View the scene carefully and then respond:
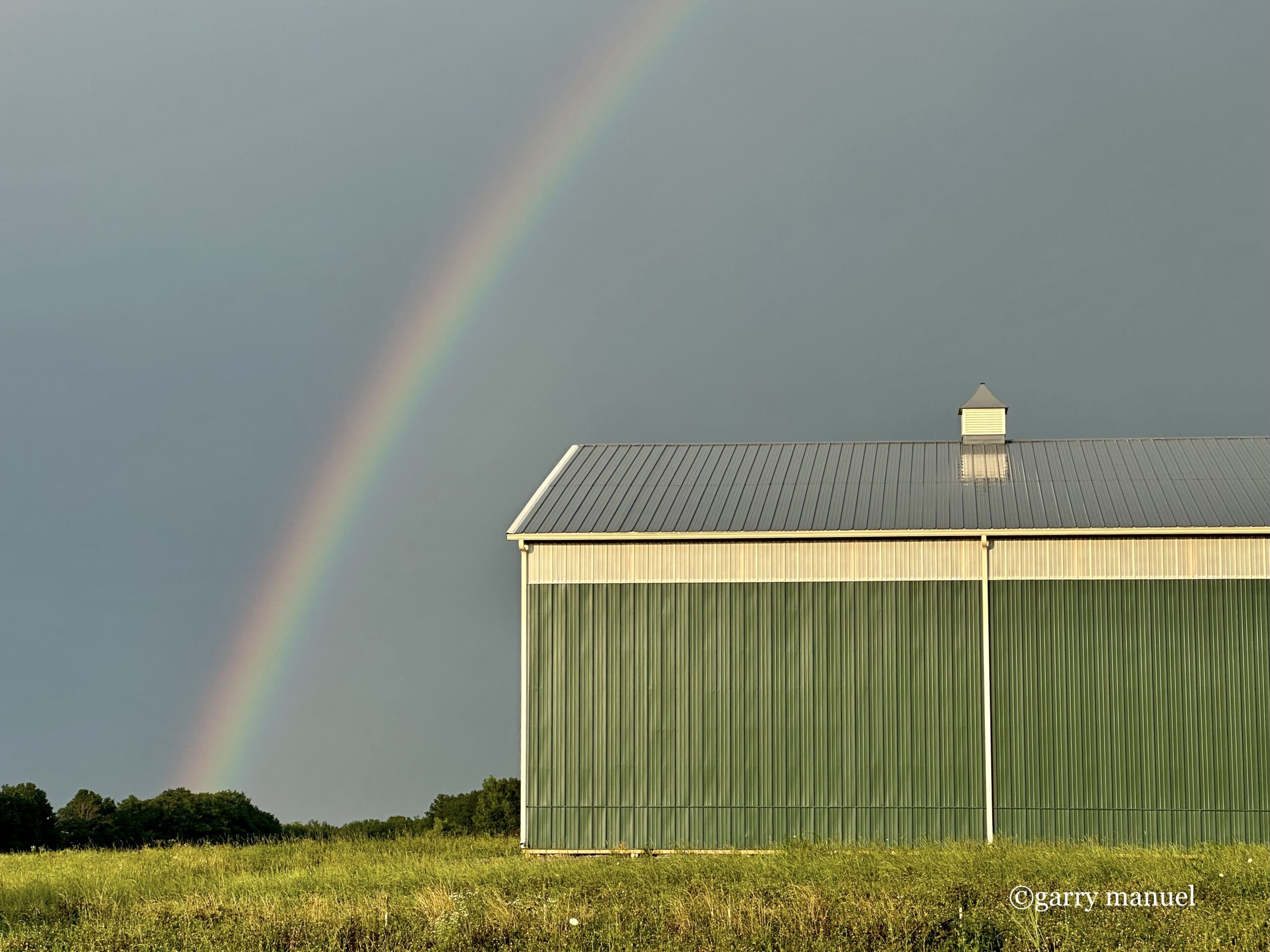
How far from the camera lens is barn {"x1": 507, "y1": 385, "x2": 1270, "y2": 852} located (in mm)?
24125

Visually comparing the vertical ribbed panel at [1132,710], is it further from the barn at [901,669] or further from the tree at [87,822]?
the tree at [87,822]

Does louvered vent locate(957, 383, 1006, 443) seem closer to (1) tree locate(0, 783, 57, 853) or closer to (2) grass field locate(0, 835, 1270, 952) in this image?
(2) grass field locate(0, 835, 1270, 952)

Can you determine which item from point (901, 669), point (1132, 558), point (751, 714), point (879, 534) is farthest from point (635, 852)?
point (1132, 558)

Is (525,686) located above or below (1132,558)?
below

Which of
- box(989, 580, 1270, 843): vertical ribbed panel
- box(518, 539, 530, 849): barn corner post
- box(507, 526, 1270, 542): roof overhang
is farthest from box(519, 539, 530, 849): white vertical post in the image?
box(989, 580, 1270, 843): vertical ribbed panel

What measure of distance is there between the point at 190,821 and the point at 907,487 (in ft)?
62.9

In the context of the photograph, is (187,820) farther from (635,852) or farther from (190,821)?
(635,852)

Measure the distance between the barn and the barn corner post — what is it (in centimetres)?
4

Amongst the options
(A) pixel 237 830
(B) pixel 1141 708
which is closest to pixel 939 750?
(B) pixel 1141 708

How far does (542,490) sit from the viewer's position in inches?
1062

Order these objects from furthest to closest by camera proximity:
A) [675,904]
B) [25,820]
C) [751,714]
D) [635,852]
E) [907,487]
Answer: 1. [25,820]
2. [907,487]
3. [751,714]
4. [635,852]
5. [675,904]

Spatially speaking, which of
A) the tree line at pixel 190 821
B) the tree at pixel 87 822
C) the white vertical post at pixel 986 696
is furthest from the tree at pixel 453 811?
the white vertical post at pixel 986 696

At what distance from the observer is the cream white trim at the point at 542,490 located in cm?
2550

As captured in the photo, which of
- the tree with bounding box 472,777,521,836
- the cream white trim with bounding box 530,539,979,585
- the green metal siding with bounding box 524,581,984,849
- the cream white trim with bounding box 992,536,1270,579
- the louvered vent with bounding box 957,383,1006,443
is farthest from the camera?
the tree with bounding box 472,777,521,836
